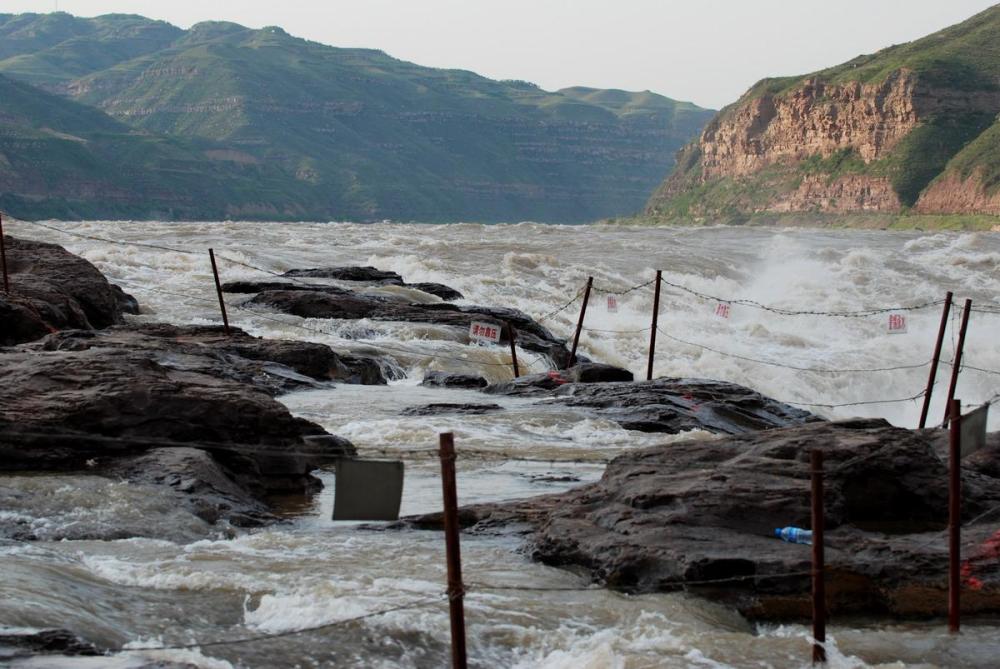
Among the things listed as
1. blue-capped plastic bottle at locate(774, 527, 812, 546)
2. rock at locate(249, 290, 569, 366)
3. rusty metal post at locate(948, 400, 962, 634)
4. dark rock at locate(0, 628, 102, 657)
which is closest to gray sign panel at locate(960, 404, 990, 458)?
rusty metal post at locate(948, 400, 962, 634)

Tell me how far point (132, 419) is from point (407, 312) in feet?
50.8

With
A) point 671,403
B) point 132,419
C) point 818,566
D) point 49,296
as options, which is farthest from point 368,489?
point 49,296

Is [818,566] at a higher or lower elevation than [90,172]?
higher

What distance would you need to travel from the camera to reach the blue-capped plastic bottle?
9.25 meters

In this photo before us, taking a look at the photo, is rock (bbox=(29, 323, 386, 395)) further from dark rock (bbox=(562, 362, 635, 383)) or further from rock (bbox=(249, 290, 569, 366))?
rock (bbox=(249, 290, 569, 366))

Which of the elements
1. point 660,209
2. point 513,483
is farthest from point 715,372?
point 660,209

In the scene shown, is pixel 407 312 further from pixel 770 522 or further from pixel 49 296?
pixel 770 522

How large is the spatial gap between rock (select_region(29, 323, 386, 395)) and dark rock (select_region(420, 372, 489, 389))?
0.88m

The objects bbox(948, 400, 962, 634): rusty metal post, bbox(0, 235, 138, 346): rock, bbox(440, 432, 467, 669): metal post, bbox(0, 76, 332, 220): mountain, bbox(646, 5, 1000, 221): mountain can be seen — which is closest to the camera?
bbox(440, 432, 467, 669): metal post

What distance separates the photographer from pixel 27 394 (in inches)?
468

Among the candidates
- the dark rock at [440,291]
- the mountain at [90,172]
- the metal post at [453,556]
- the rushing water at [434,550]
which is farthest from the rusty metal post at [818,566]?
the mountain at [90,172]

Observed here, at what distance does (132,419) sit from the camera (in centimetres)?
1196

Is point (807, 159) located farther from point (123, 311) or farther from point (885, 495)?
point (885, 495)

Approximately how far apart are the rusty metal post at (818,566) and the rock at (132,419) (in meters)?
4.86
